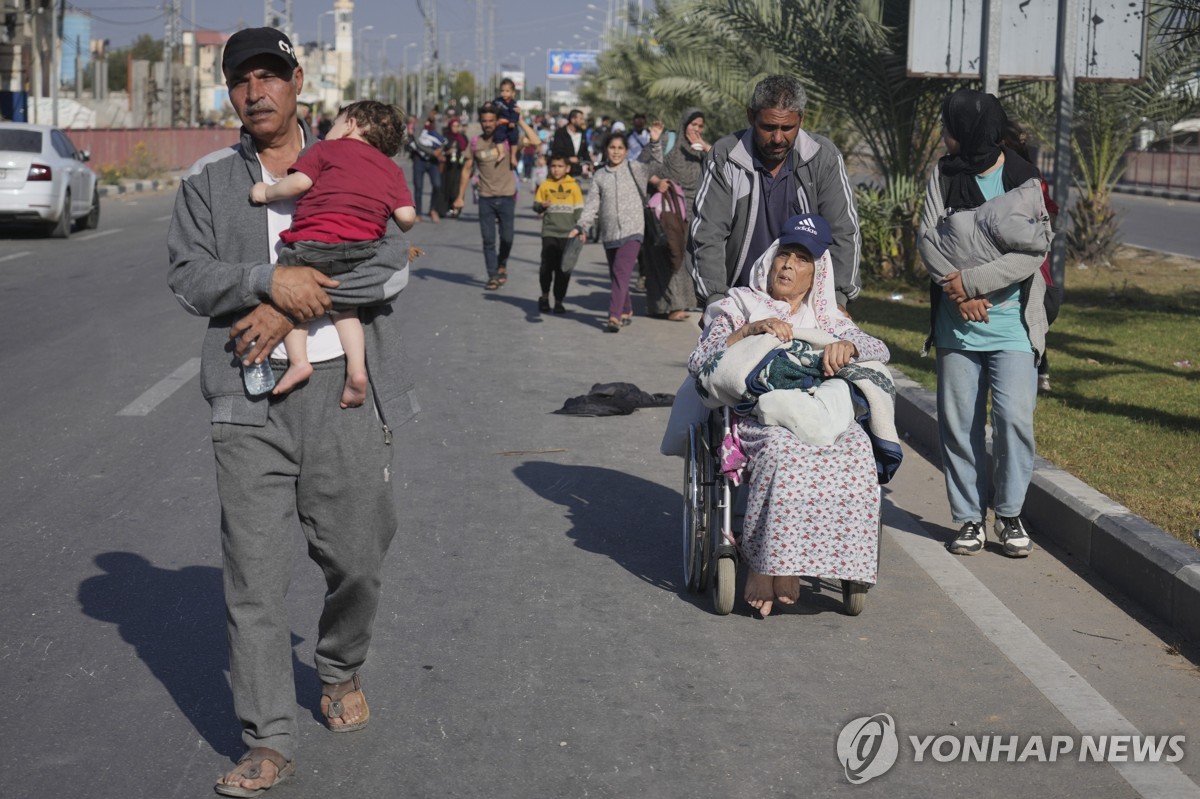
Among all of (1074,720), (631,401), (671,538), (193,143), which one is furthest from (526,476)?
(193,143)

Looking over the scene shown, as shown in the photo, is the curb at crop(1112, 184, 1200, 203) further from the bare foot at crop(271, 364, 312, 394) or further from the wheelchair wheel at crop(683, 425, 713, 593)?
the bare foot at crop(271, 364, 312, 394)

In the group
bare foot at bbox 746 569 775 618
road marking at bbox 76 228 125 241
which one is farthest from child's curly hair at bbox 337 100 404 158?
road marking at bbox 76 228 125 241

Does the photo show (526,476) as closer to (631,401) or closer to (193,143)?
(631,401)

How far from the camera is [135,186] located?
3972cm

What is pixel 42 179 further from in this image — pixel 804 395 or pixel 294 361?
pixel 294 361

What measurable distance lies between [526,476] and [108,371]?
14.9ft

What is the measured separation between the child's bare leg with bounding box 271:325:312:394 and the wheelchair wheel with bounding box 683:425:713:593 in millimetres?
2164

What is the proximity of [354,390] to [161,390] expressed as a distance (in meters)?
6.78

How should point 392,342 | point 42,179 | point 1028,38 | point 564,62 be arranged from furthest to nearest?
1. point 564,62
2. point 42,179
3. point 1028,38
4. point 392,342

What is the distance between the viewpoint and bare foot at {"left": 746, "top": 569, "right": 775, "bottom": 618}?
571cm

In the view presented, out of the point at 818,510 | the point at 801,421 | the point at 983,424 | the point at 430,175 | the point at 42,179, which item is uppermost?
the point at 430,175

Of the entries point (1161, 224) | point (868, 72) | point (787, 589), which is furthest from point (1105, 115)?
point (787, 589)

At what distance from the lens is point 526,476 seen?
324 inches

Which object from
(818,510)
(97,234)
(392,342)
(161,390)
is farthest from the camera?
(97,234)
